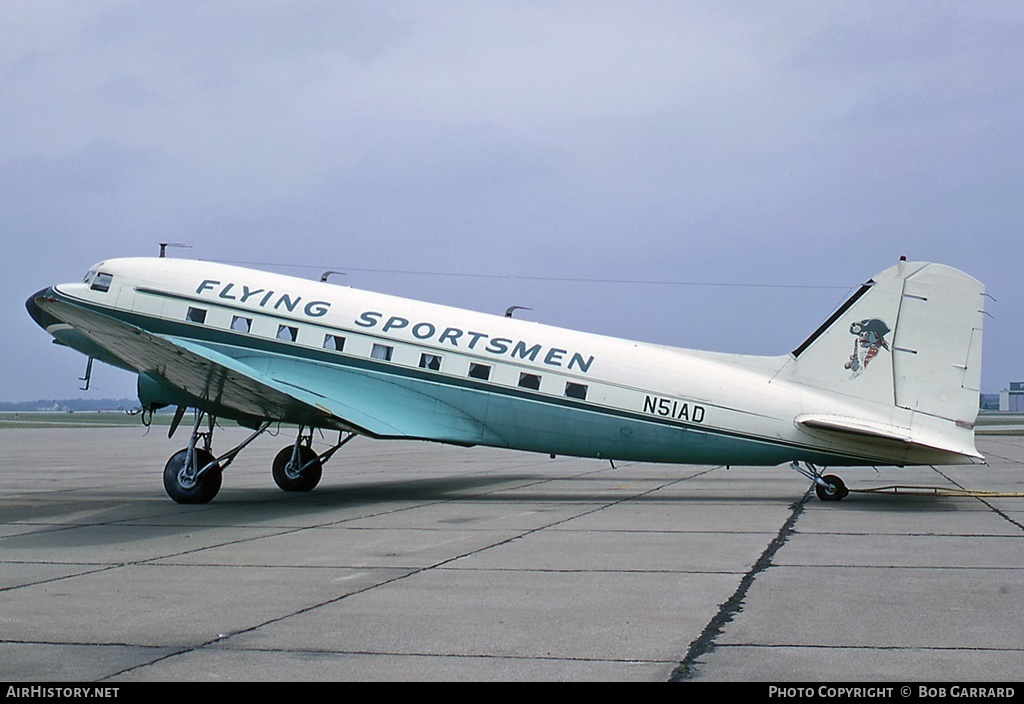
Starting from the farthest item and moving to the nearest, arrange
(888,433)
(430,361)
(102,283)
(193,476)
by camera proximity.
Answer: (102,283) < (430,361) < (193,476) < (888,433)

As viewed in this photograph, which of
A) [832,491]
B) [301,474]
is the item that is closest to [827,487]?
[832,491]

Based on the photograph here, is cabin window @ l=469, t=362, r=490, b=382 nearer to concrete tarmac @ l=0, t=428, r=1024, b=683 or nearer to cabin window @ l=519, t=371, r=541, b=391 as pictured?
cabin window @ l=519, t=371, r=541, b=391

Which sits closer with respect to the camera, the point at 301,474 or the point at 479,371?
the point at 479,371

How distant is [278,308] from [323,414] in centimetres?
263

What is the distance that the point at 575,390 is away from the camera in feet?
61.4

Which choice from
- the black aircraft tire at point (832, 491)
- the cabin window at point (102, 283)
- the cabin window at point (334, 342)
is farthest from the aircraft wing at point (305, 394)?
the black aircraft tire at point (832, 491)

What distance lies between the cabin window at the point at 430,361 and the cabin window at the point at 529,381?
1.61 m

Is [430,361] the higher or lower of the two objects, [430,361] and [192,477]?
the higher

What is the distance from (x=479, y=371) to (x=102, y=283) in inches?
320

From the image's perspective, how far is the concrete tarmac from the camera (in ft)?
23.7

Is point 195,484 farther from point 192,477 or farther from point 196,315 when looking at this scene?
point 196,315

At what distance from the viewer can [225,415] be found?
62.0 ft

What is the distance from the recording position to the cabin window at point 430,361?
19422 millimetres

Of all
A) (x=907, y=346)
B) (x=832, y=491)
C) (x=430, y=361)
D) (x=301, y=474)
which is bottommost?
(x=301, y=474)
